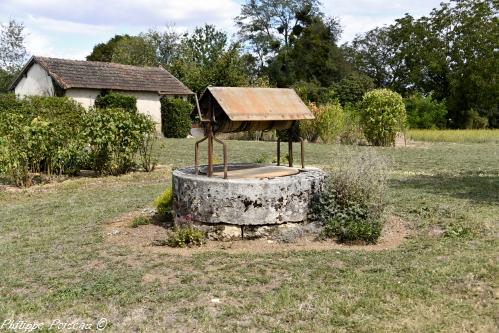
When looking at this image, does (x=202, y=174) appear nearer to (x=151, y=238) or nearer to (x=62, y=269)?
(x=151, y=238)

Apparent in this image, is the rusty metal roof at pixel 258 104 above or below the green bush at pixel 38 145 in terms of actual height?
above

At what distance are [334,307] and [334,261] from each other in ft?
4.01

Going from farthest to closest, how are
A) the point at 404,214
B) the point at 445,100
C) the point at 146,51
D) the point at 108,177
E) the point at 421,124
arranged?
the point at 146,51 < the point at 445,100 < the point at 421,124 < the point at 108,177 < the point at 404,214

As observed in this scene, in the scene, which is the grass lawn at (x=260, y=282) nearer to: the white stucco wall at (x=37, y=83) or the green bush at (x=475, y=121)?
the white stucco wall at (x=37, y=83)

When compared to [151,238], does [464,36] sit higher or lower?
higher

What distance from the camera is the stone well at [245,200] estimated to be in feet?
21.4

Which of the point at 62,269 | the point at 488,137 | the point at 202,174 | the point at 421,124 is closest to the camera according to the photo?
the point at 62,269

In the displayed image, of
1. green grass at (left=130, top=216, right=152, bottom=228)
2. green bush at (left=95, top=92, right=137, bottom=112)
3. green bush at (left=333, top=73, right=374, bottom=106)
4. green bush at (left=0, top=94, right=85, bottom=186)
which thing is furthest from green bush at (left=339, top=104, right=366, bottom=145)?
green grass at (left=130, top=216, right=152, bottom=228)

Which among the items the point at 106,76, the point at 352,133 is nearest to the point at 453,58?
the point at 352,133

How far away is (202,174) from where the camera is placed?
7336 mm

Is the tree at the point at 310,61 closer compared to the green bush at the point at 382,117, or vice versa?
the green bush at the point at 382,117

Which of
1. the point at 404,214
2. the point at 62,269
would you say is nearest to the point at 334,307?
the point at 62,269

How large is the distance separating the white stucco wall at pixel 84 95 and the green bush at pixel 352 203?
22.1m

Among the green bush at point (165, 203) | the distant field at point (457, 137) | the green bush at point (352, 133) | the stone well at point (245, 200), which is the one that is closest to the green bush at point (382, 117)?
the green bush at point (352, 133)
